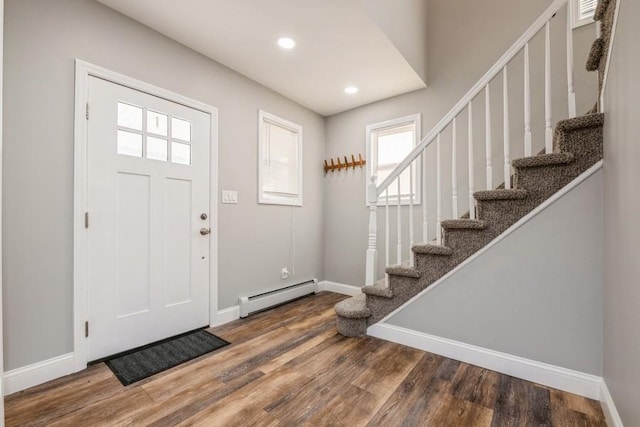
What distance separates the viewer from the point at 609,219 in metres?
1.41

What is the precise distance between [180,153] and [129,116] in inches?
17.4

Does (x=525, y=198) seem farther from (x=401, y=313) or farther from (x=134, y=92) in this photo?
(x=134, y=92)

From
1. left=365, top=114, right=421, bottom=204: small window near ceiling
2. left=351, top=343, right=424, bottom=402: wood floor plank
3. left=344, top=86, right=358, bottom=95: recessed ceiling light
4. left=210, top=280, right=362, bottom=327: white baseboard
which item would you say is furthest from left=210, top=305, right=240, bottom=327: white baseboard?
left=344, top=86, right=358, bottom=95: recessed ceiling light

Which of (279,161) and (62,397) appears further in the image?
(279,161)

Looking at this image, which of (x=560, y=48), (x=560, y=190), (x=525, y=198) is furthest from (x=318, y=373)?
(x=560, y=48)

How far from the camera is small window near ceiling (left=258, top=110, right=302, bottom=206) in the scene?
3.15m

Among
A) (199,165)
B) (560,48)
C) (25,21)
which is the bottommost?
(199,165)

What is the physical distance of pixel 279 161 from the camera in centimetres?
339

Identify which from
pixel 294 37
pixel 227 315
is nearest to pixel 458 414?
pixel 227 315

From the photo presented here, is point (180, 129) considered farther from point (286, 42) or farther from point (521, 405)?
point (521, 405)

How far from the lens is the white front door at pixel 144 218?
1968 millimetres

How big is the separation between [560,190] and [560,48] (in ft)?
5.37

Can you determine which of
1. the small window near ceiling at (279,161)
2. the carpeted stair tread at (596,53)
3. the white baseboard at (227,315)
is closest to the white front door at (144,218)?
the white baseboard at (227,315)

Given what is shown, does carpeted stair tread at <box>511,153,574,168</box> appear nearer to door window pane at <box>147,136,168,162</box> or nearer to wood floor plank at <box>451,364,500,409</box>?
wood floor plank at <box>451,364,500,409</box>
